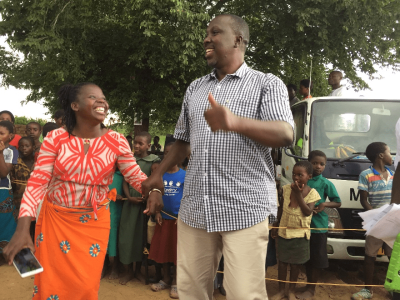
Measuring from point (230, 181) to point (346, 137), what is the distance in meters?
3.81

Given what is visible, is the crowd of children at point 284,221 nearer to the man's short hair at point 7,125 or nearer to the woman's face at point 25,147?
the man's short hair at point 7,125

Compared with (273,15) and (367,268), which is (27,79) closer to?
(273,15)

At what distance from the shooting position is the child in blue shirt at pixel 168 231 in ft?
15.8

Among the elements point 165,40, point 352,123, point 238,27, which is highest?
point 165,40

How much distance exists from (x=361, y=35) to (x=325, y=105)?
682cm

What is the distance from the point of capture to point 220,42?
2.50 m

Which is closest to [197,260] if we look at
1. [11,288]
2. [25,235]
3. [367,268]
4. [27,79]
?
[25,235]

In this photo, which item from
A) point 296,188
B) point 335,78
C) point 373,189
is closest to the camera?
point 296,188

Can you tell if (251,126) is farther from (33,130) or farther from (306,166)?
(33,130)

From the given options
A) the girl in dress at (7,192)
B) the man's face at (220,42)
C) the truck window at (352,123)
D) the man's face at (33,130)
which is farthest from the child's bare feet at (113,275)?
the man's face at (220,42)

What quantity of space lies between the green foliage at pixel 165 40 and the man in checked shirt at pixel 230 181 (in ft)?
26.9

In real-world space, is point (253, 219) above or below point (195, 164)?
below

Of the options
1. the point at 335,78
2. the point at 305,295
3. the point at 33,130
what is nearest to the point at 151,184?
the point at 305,295

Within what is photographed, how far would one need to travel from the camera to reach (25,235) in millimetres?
2424
